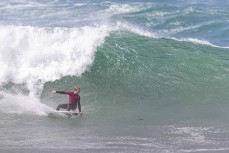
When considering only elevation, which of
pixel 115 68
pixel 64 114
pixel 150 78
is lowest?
pixel 64 114

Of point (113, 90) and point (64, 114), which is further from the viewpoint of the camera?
point (113, 90)

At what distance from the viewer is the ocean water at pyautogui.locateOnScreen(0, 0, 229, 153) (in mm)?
13070

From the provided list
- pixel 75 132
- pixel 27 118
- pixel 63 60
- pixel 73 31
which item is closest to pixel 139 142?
pixel 75 132

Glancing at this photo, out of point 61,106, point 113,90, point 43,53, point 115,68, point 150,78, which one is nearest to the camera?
point 61,106

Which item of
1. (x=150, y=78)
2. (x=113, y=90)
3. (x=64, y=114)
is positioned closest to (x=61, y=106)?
(x=64, y=114)

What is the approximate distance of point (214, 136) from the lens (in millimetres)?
13625

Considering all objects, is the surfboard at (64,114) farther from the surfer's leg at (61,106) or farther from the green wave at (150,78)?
the green wave at (150,78)

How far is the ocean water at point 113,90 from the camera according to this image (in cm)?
1307

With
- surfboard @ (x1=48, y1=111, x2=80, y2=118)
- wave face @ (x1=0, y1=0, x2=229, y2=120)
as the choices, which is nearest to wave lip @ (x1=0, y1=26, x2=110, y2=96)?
wave face @ (x1=0, y1=0, x2=229, y2=120)

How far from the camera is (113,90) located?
59.5 feet

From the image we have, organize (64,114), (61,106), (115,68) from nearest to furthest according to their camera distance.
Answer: (64,114) → (61,106) → (115,68)

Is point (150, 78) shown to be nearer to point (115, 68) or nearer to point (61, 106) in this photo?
point (115, 68)

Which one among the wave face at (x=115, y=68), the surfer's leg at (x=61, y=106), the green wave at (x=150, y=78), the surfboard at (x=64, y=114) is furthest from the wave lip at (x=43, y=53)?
the surfboard at (x=64, y=114)

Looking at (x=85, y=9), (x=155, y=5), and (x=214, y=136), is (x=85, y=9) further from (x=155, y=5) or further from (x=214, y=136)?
(x=214, y=136)
